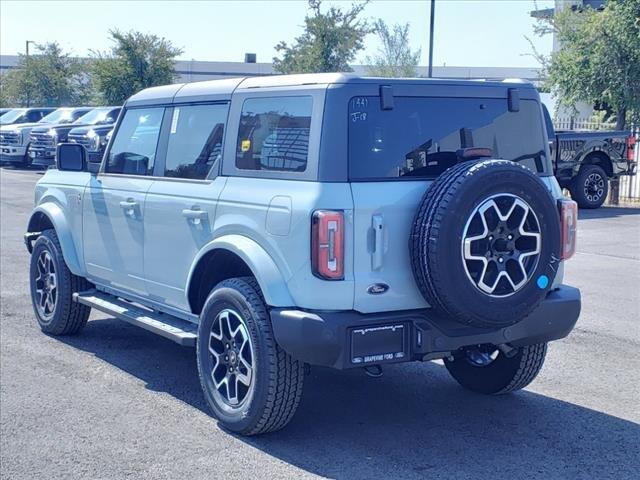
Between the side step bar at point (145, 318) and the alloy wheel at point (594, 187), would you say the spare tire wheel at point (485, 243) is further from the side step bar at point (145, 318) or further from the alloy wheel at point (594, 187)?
the alloy wheel at point (594, 187)

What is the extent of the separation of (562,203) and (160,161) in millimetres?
2788

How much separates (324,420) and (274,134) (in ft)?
5.90

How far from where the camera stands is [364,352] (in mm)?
4855

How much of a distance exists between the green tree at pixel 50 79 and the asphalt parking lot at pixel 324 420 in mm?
40142

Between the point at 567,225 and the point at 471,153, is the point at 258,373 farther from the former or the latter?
the point at 567,225

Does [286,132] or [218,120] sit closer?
[286,132]

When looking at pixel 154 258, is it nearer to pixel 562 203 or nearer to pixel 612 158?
pixel 562 203

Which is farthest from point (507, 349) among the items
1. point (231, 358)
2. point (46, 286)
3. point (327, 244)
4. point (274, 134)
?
point (46, 286)

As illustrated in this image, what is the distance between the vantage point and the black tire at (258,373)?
5.07 metres

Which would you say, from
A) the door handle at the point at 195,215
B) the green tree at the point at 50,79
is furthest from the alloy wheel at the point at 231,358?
the green tree at the point at 50,79

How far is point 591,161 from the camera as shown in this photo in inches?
731

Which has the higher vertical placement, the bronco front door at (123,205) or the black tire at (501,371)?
the bronco front door at (123,205)

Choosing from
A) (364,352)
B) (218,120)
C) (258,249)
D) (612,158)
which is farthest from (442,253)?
(612,158)

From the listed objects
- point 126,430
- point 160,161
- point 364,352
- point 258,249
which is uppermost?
point 160,161
